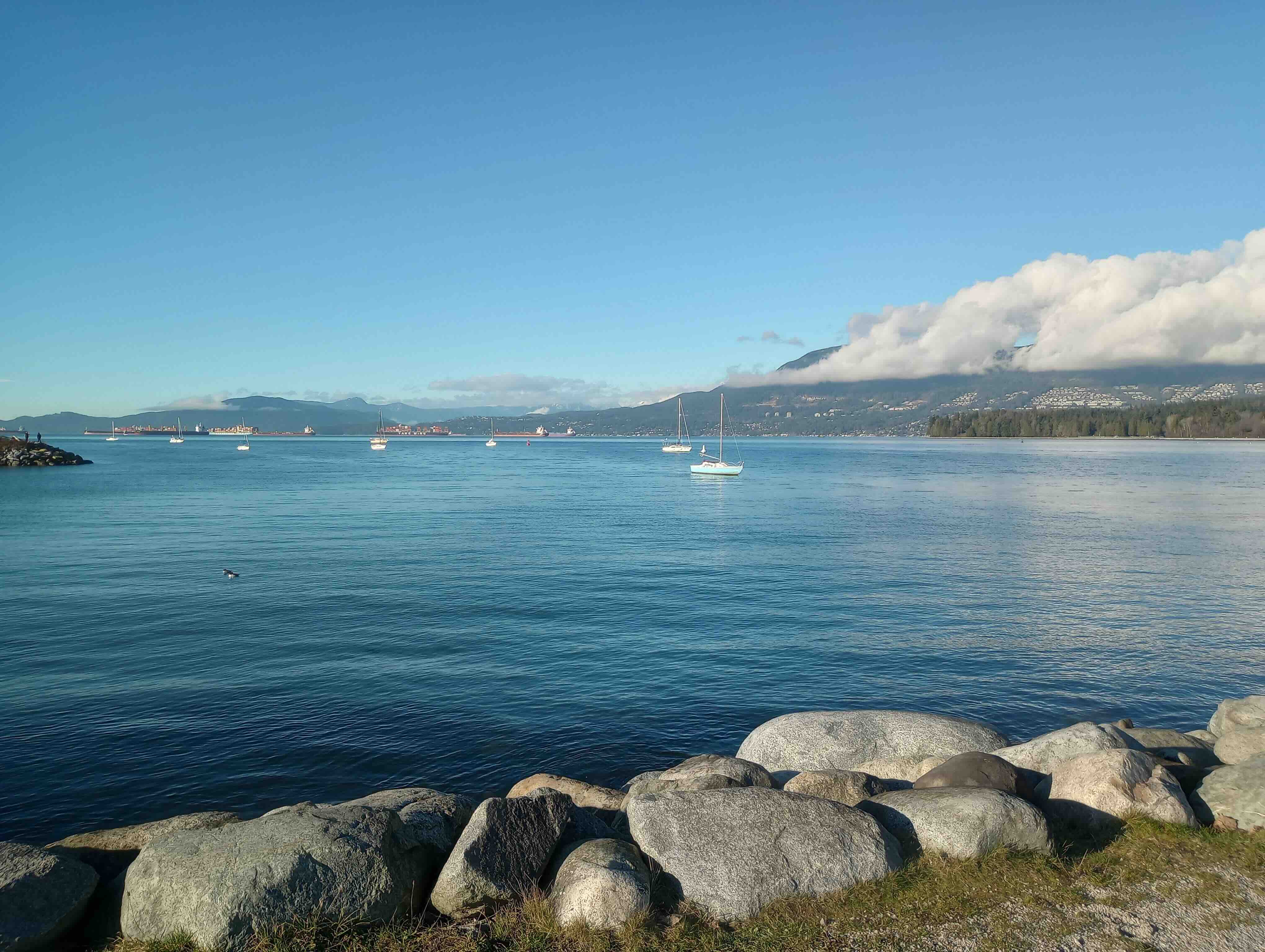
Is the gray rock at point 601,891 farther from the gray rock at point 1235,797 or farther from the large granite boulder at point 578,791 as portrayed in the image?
the gray rock at point 1235,797

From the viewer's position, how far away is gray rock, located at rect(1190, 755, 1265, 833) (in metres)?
10.5

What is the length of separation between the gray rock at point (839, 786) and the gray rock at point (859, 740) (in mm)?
1808

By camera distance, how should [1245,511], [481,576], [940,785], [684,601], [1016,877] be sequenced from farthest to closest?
[1245,511], [481,576], [684,601], [940,785], [1016,877]

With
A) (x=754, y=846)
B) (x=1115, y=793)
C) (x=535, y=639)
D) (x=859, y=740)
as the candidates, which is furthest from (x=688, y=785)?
(x=535, y=639)

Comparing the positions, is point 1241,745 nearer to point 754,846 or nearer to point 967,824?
point 967,824

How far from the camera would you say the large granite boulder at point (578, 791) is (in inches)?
493

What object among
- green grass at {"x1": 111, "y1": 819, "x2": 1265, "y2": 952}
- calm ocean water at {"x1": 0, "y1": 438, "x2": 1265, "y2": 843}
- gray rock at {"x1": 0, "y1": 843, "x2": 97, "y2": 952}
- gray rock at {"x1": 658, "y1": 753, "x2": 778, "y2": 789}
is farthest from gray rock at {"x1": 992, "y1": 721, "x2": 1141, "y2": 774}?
gray rock at {"x1": 0, "y1": 843, "x2": 97, "y2": 952}

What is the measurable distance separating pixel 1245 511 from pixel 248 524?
75767 mm

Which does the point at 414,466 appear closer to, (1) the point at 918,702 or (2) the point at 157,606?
(2) the point at 157,606

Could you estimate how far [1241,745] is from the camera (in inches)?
512

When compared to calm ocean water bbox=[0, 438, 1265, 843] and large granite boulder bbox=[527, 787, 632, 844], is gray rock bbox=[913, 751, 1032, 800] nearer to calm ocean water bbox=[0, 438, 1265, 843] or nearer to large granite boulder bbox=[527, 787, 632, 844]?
large granite boulder bbox=[527, 787, 632, 844]

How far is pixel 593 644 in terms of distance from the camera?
2538cm

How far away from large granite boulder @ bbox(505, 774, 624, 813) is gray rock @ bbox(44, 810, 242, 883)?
420 cm

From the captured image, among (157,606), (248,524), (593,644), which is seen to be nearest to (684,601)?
(593,644)
